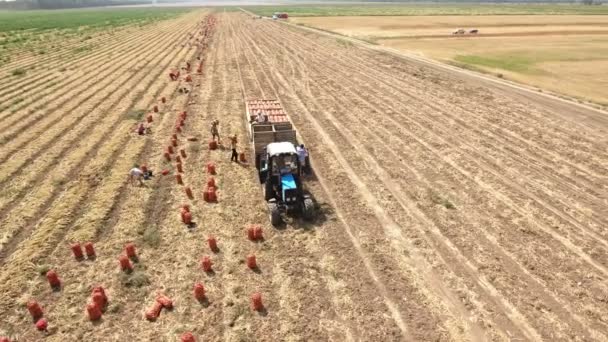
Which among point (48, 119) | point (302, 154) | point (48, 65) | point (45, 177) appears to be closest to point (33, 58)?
point (48, 65)

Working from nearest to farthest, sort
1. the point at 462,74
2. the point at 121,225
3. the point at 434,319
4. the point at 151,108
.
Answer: the point at 434,319
the point at 121,225
the point at 151,108
the point at 462,74

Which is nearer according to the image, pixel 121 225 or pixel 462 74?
pixel 121 225

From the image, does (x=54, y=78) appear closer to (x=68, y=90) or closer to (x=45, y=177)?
(x=68, y=90)

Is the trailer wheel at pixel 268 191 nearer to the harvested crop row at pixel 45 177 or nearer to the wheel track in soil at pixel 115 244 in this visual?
the wheel track in soil at pixel 115 244

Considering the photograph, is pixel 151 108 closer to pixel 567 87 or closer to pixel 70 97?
pixel 70 97

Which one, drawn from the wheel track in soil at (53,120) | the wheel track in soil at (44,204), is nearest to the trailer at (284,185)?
the wheel track in soil at (44,204)

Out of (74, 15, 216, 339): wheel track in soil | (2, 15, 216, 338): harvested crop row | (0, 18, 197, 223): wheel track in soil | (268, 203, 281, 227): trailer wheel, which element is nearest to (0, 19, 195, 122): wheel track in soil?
(0, 18, 197, 223): wheel track in soil

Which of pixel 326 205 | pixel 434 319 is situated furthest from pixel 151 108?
pixel 434 319
